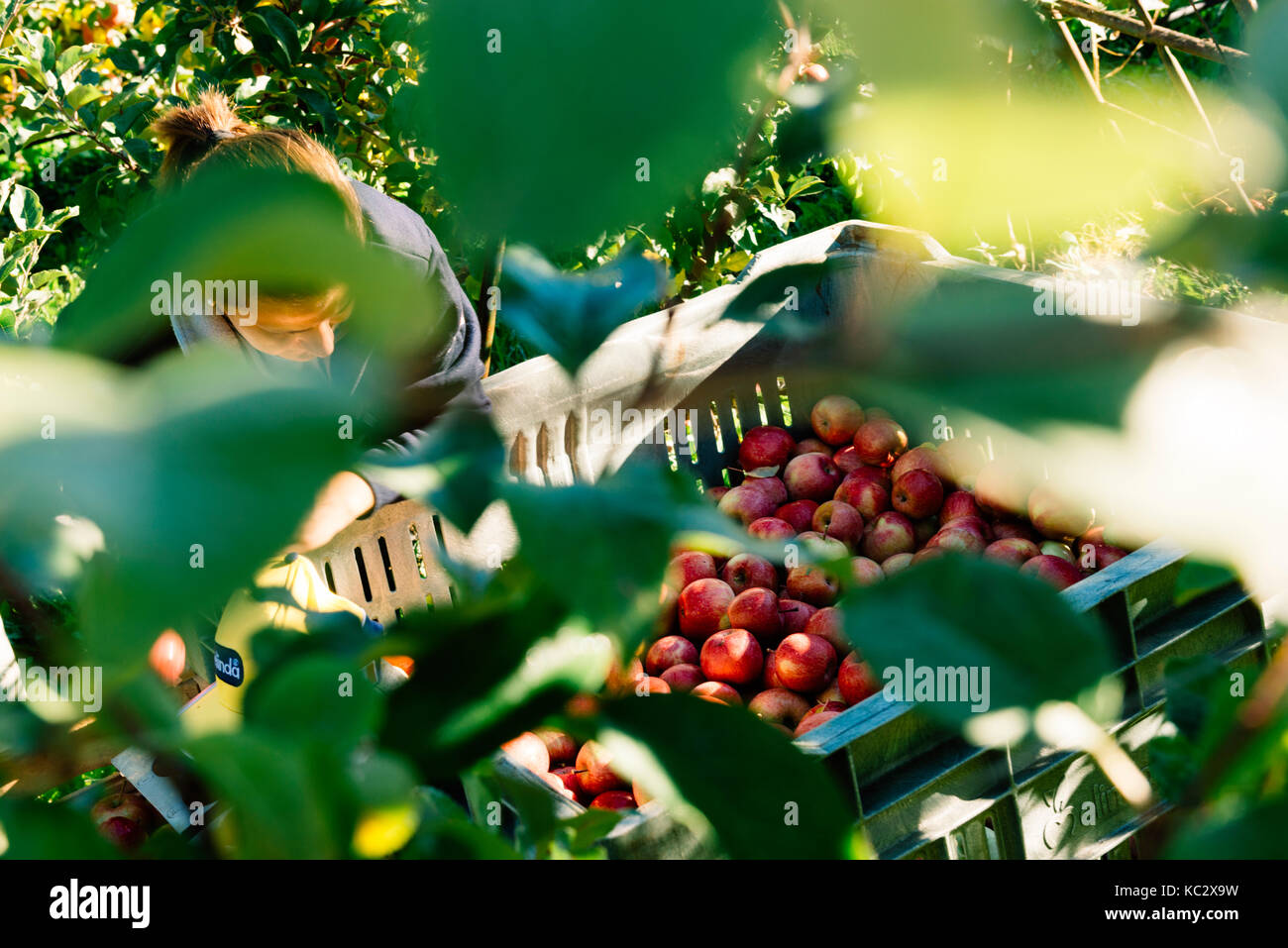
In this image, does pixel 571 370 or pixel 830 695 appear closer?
pixel 571 370

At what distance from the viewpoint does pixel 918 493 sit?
170 centimetres

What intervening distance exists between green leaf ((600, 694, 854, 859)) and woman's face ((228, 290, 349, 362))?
133 millimetres

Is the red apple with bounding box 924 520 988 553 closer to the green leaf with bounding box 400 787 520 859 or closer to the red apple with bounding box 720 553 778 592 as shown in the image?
the red apple with bounding box 720 553 778 592

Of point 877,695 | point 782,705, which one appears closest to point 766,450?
point 782,705

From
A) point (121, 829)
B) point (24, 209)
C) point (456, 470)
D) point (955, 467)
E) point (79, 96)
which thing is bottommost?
point (121, 829)

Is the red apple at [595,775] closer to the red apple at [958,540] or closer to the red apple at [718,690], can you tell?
the red apple at [718,690]

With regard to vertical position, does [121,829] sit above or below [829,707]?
below

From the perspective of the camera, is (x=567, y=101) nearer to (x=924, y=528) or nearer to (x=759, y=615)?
(x=759, y=615)

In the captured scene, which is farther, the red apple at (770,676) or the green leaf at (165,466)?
the red apple at (770,676)

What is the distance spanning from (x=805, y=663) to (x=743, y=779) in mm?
1132

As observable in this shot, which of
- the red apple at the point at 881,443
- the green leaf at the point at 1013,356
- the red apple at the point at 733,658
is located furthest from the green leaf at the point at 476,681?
the red apple at the point at 881,443

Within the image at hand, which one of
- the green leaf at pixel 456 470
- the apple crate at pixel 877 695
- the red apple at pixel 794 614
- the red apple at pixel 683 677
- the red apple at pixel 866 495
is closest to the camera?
the green leaf at pixel 456 470

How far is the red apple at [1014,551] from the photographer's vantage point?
58.0 inches

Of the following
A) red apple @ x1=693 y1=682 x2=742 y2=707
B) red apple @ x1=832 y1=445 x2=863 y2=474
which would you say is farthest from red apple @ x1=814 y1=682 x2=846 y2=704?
red apple @ x1=832 y1=445 x2=863 y2=474
